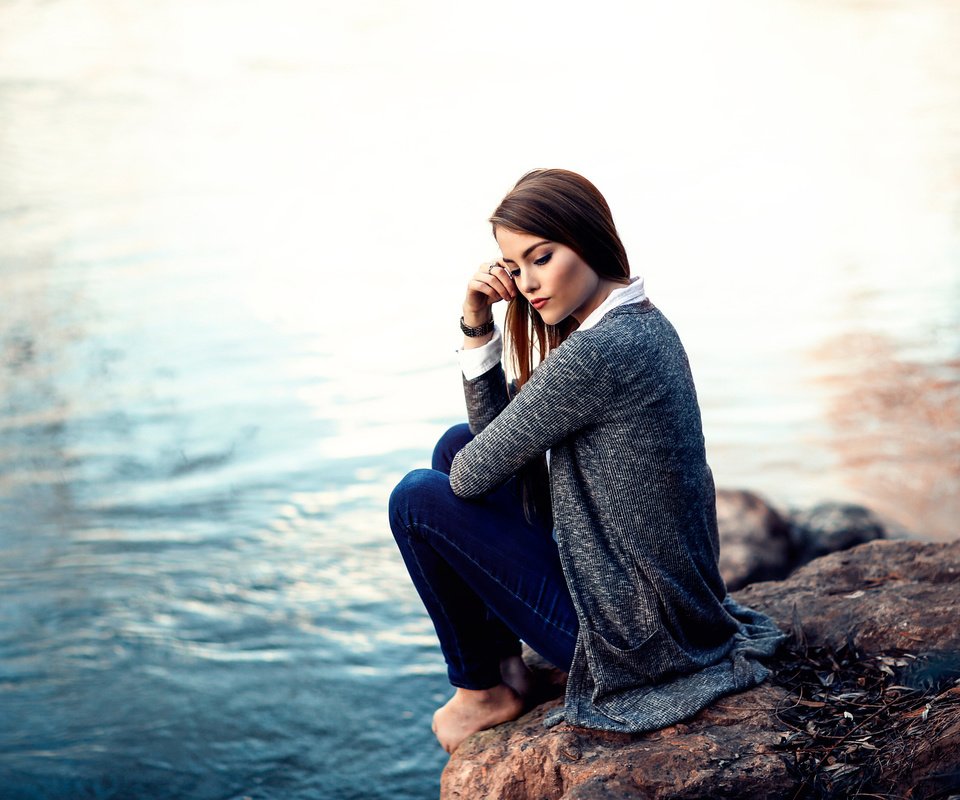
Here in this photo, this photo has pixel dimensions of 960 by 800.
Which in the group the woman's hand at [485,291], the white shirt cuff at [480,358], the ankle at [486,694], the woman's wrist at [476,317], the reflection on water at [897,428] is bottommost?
the reflection on water at [897,428]

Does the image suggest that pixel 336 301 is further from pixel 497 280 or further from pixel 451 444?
pixel 497 280

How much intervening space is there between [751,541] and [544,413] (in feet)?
8.49

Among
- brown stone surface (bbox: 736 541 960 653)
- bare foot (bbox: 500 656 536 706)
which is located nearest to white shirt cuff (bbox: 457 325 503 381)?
bare foot (bbox: 500 656 536 706)

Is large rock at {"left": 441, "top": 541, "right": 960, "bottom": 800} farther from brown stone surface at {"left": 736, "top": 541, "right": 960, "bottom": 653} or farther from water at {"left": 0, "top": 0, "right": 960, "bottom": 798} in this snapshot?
water at {"left": 0, "top": 0, "right": 960, "bottom": 798}

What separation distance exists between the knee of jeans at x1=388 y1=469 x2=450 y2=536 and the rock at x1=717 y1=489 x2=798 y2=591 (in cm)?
231

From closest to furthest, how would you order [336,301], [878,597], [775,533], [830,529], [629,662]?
[629,662] → [878,597] → [775,533] → [830,529] → [336,301]

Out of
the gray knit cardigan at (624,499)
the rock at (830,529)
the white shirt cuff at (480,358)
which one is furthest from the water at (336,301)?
the white shirt cuff at (480,358)

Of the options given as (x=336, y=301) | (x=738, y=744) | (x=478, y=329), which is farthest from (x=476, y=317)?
(x=336, y=301)

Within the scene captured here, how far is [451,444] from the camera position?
283cm

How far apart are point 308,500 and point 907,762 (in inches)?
179

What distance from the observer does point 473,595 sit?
2613 mm

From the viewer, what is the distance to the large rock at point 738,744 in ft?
7.28

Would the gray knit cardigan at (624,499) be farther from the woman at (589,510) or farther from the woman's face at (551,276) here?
→ the woman's face at (551,276)

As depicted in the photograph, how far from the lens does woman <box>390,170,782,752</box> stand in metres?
2.34
